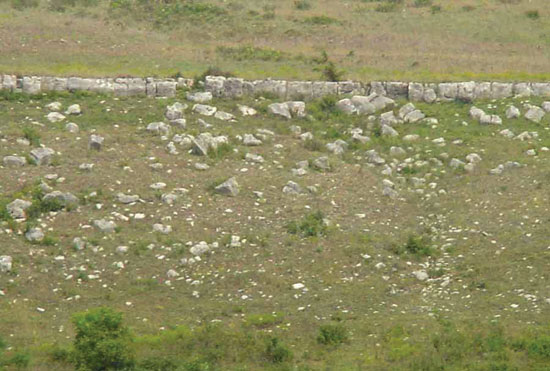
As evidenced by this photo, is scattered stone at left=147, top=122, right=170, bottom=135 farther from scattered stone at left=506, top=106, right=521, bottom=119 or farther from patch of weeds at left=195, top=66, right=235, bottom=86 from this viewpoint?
scattered stone at left=506, top=106, right=521, bottom=119

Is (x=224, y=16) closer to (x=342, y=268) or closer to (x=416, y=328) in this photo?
(x=342, y=268)

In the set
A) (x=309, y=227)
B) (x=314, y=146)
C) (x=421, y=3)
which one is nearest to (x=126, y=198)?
(x=309, y=227)

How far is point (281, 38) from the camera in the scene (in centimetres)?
3775

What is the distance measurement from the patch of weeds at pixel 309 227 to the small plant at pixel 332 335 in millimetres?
4087

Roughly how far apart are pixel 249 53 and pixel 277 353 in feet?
60.9

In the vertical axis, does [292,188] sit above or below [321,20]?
below

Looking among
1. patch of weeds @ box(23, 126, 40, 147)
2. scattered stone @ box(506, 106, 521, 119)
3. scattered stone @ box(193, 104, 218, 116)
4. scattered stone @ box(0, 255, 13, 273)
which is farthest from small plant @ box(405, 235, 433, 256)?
patch of weeds @ box(23, 126, 40, 147)

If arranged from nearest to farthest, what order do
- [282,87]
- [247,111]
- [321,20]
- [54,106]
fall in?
[54,106] → [247,111] → [282,87] → [321,20]

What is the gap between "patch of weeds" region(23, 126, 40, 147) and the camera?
999 inches

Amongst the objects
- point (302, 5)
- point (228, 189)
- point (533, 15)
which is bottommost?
point (228, 189)

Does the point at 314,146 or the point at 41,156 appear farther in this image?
the point at 314,146

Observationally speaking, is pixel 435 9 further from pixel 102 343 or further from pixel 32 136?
pixel 102 343

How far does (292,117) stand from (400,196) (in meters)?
5.33

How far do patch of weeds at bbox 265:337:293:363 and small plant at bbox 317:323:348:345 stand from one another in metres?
0.68
